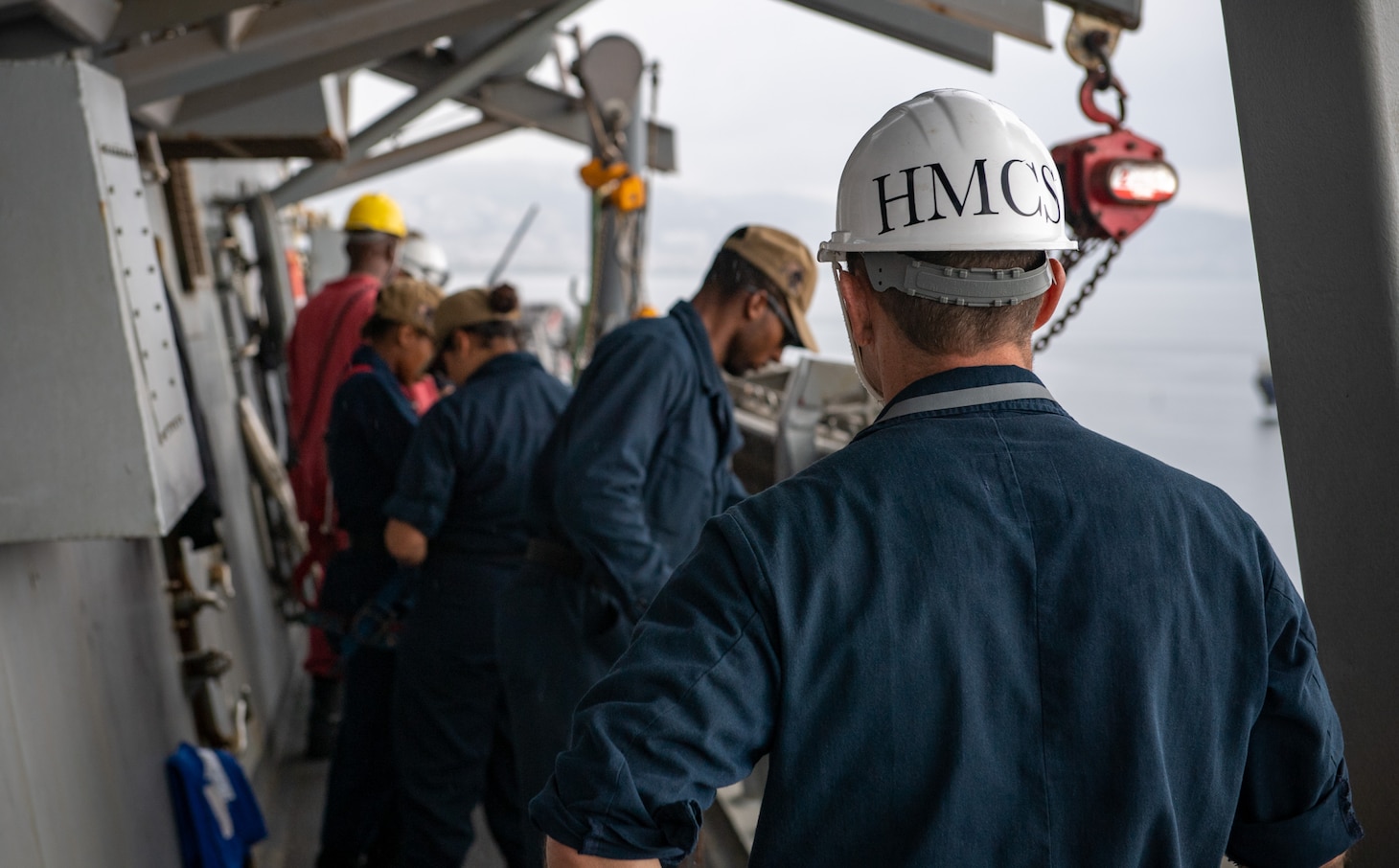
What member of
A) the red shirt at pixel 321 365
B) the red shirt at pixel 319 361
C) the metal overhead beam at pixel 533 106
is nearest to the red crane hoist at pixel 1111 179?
the red shirt at pixel 321 365

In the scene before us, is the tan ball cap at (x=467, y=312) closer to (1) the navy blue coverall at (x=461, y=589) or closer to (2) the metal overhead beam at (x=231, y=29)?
(1) the navy blue coverall at (x=461, y=589)

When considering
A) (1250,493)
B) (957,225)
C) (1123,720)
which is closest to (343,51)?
(957,225)

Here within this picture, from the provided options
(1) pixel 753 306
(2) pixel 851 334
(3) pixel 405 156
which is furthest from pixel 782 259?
(3) pixel 405 156

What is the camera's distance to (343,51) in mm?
3904

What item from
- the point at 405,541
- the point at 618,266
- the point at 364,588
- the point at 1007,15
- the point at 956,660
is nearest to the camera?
the point at 956,660

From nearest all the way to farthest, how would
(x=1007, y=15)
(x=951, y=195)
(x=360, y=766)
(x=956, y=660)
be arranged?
1. (x=956, y=660)
2. (x=951, y=195)
3. (x=1007, y=15)
4. (x=360, y=766)

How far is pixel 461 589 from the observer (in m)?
3.48

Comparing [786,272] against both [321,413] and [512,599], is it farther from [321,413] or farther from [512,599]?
[321,413]

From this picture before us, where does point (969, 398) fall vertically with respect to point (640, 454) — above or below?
above

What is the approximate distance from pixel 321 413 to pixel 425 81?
1.99 meters

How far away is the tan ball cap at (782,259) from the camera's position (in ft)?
8.93

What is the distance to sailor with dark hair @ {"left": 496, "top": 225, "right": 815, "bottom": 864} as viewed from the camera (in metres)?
2.58

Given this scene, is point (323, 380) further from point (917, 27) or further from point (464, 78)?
point (917, 27)

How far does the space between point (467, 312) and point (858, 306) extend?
2.29m
